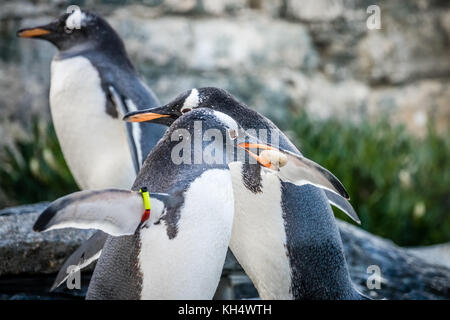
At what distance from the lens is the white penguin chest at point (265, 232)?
5.65 ft

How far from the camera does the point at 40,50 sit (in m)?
5.11

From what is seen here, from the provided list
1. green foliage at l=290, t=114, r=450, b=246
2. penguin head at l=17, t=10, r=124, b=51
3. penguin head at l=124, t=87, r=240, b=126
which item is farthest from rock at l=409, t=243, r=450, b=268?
penguin head at l=17, t=10, r=124, b=51

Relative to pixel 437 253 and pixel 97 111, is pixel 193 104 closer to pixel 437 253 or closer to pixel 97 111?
pixel 97 111

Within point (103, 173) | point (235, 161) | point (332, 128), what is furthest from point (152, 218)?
point (332, 128)

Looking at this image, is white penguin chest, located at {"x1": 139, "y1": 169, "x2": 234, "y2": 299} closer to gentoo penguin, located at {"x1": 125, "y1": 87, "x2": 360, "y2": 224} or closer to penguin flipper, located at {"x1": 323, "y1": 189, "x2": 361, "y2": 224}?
gentoo penguin, located at {"x1": 125, "y1": 87, "x2": 360, "y2": 224}

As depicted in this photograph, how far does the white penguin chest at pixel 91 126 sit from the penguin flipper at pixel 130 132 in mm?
52

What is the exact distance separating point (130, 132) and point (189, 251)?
1.13 meters

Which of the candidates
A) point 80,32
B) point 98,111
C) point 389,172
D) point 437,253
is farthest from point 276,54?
point 98,111

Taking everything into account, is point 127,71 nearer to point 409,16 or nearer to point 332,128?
point 332,128

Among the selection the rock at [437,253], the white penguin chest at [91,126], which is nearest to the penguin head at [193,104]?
the white penguin chest at [91,126]

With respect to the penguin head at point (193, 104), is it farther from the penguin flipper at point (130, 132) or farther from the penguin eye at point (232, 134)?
the penguin flipper at point (130, 132)

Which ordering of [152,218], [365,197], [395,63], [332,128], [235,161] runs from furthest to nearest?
[395,63] → [332,128] → [365,197] → [235,161] → [152,218]

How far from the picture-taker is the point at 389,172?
13.2 ft

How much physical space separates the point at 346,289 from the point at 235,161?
0.49 meters
